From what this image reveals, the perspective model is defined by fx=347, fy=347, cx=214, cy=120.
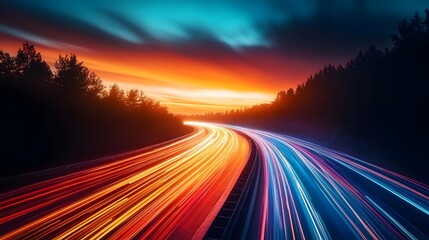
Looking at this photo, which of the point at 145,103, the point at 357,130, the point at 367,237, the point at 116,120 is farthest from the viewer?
the point at 145,103

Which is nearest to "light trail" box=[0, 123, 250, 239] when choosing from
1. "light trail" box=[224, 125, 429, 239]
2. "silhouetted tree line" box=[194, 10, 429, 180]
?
"light trail" box=[224, 125, 429, 239]

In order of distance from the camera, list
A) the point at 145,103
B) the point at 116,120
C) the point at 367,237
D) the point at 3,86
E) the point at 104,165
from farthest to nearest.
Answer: the point at 145,103 → the point at 116,120 → the point at 3,86 → the point at 104,165 → the point at 367,237

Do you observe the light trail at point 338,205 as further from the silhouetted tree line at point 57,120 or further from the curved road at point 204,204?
the silhouetted tree line at point 57,120

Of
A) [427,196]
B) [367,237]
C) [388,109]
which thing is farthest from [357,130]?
[367,237]

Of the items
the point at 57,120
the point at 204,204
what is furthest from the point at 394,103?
the point at 57,120

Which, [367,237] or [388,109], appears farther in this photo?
[388,109]

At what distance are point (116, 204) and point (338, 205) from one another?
36.2 feet

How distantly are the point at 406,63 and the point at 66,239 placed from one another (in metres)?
40.4

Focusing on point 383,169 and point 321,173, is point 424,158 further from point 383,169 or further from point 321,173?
point 321,173

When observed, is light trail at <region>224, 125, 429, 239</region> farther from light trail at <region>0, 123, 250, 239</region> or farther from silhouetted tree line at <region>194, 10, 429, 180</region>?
silhouetted tree line at <region>194, 10, 429, 180</region>

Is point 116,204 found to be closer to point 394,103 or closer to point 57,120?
point 57,120

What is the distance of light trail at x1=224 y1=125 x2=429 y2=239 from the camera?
1377 cm

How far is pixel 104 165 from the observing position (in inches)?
1028

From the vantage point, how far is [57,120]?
29969mm
